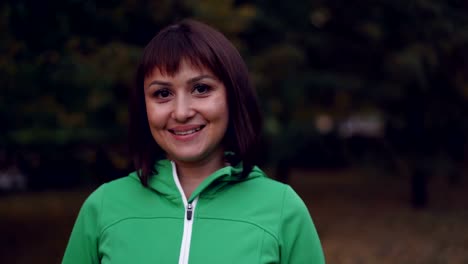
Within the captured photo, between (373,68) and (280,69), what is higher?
(280,69)

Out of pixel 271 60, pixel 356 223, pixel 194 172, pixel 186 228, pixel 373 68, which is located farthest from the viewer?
pixel 373 68

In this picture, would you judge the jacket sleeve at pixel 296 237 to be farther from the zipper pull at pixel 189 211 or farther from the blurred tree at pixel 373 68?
the blurred tree at pixel 373 68

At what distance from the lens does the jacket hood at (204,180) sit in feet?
5.77

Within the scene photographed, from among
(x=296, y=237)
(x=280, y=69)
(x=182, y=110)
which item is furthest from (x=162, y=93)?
(x=280, y=69)

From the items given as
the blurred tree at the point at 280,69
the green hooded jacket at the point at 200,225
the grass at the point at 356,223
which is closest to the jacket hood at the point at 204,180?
the green hooded jacket at the point at 200,225

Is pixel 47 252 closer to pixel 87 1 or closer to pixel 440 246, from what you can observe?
pixel 87 1

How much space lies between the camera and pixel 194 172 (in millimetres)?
1877

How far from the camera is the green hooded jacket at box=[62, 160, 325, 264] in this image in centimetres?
168

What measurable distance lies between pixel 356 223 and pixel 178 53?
820cm

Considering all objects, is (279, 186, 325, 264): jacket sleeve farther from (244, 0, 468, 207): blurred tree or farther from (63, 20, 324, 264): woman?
(244, 0, 468, 207): blurred tree

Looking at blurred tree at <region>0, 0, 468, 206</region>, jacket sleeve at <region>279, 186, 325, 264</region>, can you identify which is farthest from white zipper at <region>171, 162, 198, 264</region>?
blurred tree at <region>0, 0, 468, 206</region>

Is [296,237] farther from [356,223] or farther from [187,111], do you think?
[356,223]

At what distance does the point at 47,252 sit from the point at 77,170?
3.81 feet

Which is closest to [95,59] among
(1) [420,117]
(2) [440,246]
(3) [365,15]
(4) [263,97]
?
(4) [263,97]
